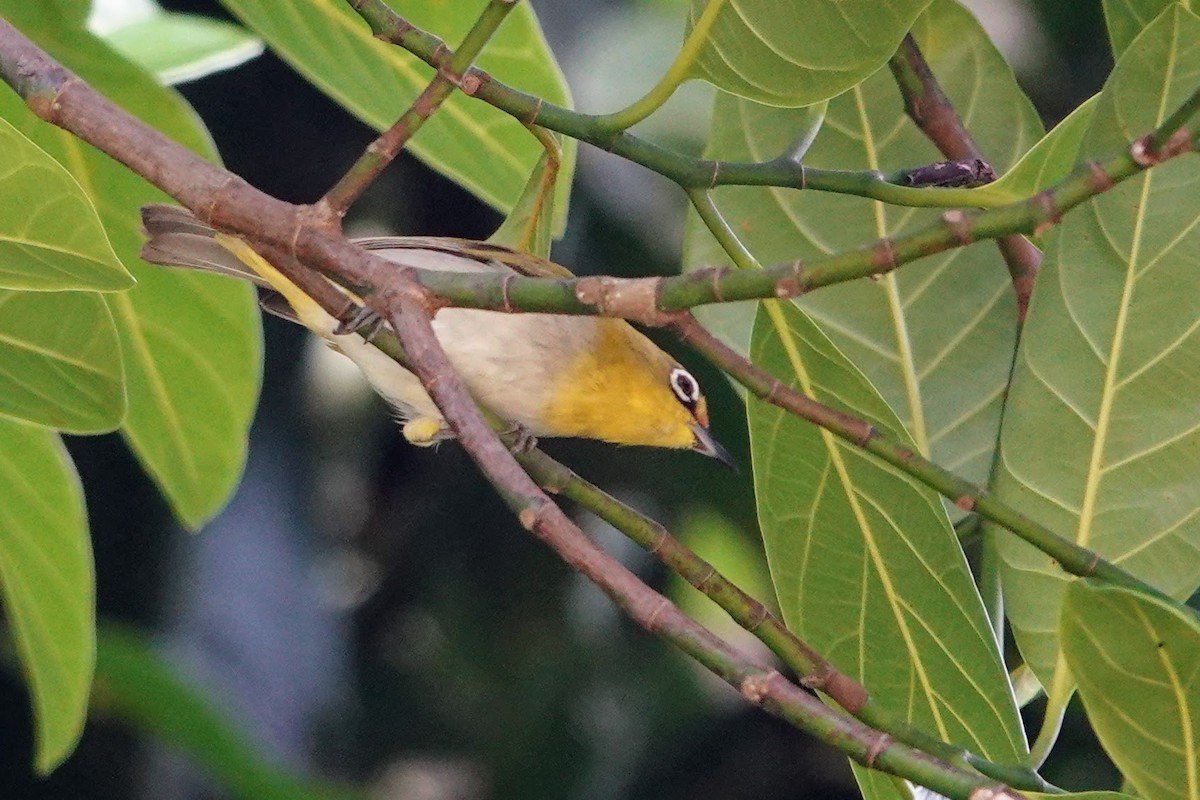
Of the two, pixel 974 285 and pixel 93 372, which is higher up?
pixel 974 285

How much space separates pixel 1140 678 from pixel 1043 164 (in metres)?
0.43

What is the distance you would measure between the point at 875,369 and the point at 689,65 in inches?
24.1

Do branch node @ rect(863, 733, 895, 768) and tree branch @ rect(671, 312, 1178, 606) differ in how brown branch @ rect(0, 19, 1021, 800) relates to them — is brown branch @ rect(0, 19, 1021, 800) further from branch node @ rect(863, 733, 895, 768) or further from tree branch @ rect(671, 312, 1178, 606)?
tree branch @ rect(671, 312, 1178, 606)

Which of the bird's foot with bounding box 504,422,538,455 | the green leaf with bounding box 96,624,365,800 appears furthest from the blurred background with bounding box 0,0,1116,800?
the bird's foot with bounding box 504,422,538,455

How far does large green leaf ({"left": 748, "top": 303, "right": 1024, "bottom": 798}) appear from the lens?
1112mm

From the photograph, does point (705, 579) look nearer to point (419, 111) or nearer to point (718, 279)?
point (718, 279)

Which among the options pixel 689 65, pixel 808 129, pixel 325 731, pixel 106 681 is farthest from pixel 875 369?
pixel 325 731

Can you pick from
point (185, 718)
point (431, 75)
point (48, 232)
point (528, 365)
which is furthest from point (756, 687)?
point (185, 718)

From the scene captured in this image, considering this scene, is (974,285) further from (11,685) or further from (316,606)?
(11,685)

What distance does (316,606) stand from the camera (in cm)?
268

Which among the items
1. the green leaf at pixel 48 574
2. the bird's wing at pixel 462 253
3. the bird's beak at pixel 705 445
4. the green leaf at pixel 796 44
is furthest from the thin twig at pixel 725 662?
the bird's beak at pixel 705 445

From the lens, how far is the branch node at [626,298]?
0.81 m

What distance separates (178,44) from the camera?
1866 mm

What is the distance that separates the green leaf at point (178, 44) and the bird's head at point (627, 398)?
2.02 ft
